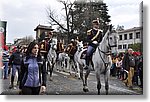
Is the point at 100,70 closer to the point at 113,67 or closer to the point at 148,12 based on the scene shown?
the point at 113,67

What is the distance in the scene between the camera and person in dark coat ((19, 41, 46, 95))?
240 centimetres

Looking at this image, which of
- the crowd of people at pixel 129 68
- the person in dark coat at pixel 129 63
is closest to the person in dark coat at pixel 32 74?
the crowd of people at pixel 129 68

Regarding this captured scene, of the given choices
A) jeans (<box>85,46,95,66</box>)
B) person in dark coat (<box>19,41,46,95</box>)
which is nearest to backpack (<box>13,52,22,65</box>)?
person in dark coat (<box>19,41,46,95</box>)

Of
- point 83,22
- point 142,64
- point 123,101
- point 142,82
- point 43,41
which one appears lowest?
point 123,101

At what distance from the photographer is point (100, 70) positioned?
3.08 m

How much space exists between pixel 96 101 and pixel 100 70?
38 cm

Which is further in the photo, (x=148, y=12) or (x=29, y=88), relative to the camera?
(x=148, y=12)

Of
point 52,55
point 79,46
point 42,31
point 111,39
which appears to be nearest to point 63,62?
point 52,55

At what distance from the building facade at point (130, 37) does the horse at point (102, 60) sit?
0.16m

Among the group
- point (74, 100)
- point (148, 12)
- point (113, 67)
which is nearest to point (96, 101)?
point (74, 100)

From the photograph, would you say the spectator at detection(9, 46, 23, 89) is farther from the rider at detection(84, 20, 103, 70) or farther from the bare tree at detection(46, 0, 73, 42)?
the rider at detection(84, 20, 103, 70)

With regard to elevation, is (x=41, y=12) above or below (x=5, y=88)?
above

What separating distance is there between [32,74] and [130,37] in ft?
4.37

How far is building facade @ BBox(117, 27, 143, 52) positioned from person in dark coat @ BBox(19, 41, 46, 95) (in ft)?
3.52
